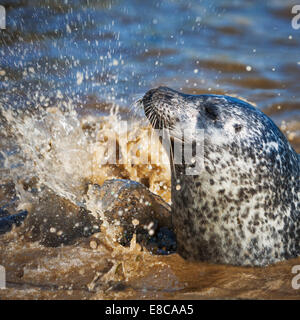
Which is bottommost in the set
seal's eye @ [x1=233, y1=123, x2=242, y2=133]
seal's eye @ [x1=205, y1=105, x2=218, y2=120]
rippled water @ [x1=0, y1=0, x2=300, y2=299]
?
seal's eye @ [x1=233, y1=123, x2=242, y2=133]

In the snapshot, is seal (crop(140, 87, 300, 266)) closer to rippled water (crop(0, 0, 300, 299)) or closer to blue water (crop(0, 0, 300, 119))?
rippled water (crop(0, 0, 300, 299))

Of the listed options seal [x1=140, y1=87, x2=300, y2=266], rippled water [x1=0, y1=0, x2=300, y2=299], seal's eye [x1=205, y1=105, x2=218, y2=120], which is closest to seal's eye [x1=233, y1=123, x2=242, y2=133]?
seal [x1=140, y1=87, x2=300, y2=266]

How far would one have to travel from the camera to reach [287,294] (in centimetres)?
207

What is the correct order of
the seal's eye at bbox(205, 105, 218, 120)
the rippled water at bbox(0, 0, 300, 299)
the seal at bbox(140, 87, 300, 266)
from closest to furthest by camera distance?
the seal at bbox(140, 87, 300, 266), the seal's eye at bbox(205, 105, 218, 120), the rippled water at bbox(0, 0, 300, 299)

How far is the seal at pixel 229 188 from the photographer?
243 centimetres

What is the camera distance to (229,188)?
2438 millimetres

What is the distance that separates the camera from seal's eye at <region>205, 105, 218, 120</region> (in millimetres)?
2527

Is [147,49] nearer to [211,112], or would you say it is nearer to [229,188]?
[211,112]

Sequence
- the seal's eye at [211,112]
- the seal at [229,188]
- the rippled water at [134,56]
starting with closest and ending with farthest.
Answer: the seal at [229,188] → the seal's eye at [211,112] → the rippled water at [134,56]

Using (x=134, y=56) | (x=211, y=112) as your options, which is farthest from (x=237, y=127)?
(x=134, y=56)

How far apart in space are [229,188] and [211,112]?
56cm

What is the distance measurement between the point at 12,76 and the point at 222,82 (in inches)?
163

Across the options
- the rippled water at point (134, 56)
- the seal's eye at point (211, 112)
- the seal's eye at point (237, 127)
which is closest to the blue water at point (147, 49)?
the rippled water at point (134, 56)

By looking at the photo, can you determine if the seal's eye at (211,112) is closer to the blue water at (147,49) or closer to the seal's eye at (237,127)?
the seal's eye at (237,127)
